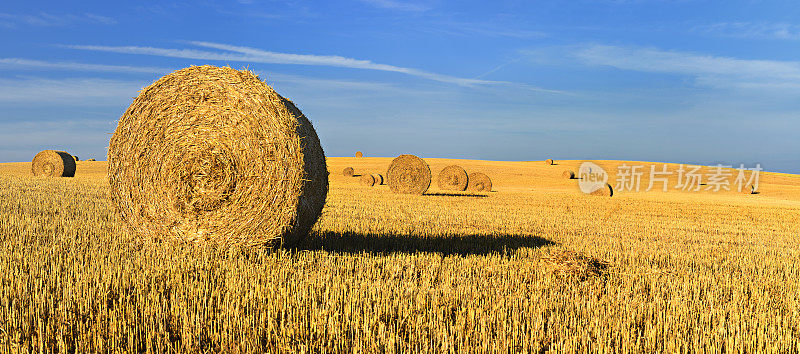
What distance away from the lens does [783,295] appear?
241 inches

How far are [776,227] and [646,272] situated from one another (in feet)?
35.3

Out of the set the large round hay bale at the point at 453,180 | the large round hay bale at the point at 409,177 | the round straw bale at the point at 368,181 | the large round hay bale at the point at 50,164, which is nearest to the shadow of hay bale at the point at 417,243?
the large round hay bale at the point at 409,177

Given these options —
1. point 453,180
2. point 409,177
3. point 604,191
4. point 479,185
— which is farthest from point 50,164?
point 604,191

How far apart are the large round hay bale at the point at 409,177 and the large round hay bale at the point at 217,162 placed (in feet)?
53.3

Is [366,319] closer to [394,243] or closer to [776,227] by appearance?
[394,243]

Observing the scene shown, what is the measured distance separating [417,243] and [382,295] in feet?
12.2

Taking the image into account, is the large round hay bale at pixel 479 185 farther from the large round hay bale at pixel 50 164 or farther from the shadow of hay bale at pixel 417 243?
the large round hay bale at pixel 50 164

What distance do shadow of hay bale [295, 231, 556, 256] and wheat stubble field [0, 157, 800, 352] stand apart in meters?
0.04

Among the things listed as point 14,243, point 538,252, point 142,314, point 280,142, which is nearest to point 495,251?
point 538,252

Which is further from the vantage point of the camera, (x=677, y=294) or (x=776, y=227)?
(x=776, y=227)

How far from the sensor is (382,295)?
5004 mm

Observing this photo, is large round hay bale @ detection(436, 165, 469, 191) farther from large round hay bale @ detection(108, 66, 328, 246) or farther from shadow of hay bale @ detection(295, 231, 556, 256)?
large round hay bale @ detection(108, 66, 328, 246)

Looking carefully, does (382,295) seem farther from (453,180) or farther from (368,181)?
(368,181)

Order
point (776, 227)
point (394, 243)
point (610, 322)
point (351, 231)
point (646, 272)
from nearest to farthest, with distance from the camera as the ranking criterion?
point (610, 322)
point (646, 272)
point (394, 243)
point (351, 231)
point (776, 227)
